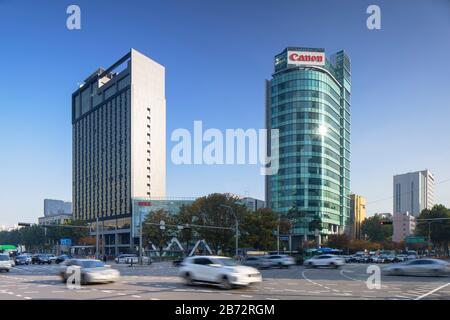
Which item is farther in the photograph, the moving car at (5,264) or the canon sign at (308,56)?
the canon sign at (308,56)

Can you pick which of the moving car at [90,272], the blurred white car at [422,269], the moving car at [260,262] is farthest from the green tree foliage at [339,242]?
the moving car at [90,272]

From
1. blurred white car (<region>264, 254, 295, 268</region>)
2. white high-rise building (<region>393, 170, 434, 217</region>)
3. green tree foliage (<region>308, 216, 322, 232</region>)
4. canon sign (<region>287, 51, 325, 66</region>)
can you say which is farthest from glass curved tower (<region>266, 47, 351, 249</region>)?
blurred white car (<region>264, 254, 295, 268</region>)

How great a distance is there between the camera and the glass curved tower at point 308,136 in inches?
2950

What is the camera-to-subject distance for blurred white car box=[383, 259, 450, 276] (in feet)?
82.0

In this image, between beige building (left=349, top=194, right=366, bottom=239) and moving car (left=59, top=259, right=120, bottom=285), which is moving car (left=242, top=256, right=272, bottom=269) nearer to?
moving car (left=59, top=259, right=120, bottom=285)

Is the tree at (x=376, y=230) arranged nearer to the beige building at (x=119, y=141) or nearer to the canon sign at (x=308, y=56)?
the beige building at (x=119, y=141)

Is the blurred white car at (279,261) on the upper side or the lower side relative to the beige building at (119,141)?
lower

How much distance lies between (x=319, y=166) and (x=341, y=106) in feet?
43.8

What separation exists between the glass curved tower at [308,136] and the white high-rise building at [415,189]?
15.4m

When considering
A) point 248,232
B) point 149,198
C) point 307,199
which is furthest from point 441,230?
point 149,198

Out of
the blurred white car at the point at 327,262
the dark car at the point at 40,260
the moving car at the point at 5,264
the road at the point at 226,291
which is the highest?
the road at the point at 226,291

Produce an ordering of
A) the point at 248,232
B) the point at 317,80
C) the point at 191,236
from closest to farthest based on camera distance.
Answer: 1. the point at 248,232
2. the point at 191,236
3. the point at 317,80
